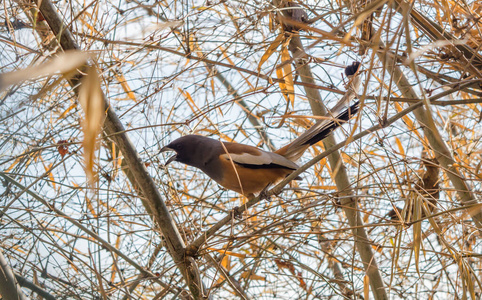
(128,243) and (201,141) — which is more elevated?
(201,141)

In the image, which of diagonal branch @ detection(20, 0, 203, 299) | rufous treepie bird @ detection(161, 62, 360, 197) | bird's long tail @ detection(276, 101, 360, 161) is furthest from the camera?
rufous treepie bird @ detection(161, 62, 360, 197)

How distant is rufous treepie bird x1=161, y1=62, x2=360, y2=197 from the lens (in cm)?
269

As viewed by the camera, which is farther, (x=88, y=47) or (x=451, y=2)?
(x=451, y=2)

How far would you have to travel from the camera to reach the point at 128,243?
2930 millimetres

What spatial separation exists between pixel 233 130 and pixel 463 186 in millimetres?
1358

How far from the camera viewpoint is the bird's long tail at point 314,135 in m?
2.33

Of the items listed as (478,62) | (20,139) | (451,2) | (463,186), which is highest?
(20,139)

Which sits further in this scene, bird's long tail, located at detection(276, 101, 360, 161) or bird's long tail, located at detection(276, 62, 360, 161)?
bird's long tail, located at detection(276, 101, 360, 161)

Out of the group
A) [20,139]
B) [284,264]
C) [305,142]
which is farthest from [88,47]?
[284,264]

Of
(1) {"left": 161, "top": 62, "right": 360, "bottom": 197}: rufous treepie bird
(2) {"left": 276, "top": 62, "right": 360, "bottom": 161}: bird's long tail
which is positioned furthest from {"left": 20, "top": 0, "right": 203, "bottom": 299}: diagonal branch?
(2) {"left": 276, "top": 62, "right": 360, "bottom": 161}: bird's long tail

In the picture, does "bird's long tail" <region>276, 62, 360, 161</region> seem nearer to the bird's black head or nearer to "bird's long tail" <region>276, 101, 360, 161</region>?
"bird's long tail" <region>276, 101, 360, 161</region>

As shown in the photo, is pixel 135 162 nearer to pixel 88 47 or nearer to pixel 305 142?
pixel 88 47

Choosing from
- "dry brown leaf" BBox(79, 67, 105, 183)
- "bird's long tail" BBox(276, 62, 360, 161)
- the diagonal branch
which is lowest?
"dry brown leaf" BBox(79, 67, 105, 183)

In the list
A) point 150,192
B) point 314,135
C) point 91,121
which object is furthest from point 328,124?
point 91,121
